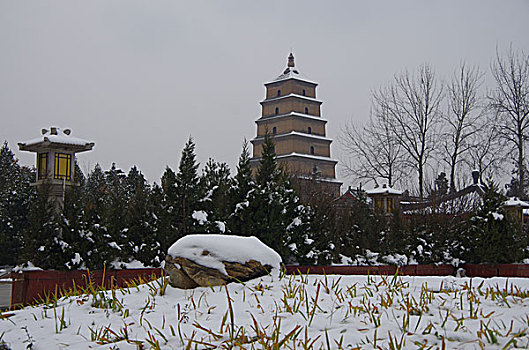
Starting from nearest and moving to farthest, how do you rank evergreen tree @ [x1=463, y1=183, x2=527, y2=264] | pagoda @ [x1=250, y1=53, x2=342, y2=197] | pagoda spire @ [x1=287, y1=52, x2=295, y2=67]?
evergreen tree @ [x1=463, y1=183, x2=527, y2=264] < pagoda @ [x1=250, y1=53, x2=342, y2=197] < pagoda spire @ [x1=287, y1=52, x2=295, y2=67]

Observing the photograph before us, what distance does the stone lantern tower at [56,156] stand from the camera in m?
14.9

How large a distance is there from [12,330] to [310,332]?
9.22 feet

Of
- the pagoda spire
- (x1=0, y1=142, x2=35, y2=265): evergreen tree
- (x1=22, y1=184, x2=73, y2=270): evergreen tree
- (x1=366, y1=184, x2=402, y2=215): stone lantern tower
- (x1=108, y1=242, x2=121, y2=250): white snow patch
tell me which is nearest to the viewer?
(x1=22, y1=184, x2=73, y2=270): evergreen tree

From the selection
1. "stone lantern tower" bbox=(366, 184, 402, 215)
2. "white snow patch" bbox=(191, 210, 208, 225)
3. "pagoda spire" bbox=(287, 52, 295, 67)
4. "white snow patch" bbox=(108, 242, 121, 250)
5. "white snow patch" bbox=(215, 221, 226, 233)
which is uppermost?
"pagoda spire" bbox=(287, 52, 295, 67)

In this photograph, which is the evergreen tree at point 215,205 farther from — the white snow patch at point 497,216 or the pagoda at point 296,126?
the pagoda at point 296,126

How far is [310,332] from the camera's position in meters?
4.32

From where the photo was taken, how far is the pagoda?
143 ft

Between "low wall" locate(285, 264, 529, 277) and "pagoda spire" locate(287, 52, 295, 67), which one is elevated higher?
"pagoda spire" locate(287, 52, 295, 67)

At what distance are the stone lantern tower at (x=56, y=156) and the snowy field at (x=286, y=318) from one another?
9915mm

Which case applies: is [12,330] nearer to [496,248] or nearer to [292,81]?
[496,248]

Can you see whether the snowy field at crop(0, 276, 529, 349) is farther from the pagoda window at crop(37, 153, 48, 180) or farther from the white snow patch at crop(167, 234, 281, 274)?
the pagoda window at crop(37, 153, 48, 180)

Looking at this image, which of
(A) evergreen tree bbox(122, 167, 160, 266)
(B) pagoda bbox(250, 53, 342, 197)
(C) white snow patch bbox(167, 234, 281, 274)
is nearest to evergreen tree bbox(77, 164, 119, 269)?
(A) evergreen tree bbox(122, 167, 160, 266)

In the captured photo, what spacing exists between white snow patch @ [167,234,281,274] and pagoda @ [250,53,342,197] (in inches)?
1421

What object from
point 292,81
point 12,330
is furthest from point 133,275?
point 292,81
